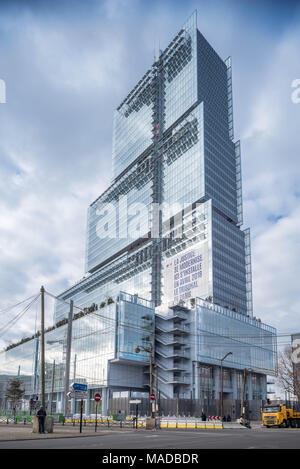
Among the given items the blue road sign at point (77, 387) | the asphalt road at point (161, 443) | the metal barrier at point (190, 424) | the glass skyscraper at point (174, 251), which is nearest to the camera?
the asphalt road at point (161, 443)

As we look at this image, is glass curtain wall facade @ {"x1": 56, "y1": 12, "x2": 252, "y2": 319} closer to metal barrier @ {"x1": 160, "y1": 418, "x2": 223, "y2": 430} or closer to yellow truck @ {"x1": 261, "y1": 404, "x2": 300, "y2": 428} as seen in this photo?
yellow truck @ {"x1": 261, "y1": 404, "x2": 300, "y2": 428}

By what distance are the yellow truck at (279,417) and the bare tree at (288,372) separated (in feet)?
81.6

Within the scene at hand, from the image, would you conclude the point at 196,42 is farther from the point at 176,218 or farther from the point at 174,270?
the point at 174,270

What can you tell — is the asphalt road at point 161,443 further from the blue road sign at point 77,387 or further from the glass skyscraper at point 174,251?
the glass skyscraper at point 174,251

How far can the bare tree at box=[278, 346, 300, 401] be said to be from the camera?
73.4 metres

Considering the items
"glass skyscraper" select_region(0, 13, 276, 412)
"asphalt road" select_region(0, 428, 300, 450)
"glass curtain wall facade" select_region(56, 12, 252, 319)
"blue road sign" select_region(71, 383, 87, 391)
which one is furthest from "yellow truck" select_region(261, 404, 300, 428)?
"glass curtain wall facade" select_region(56, 12, 252, 319)

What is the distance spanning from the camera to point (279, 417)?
47.0 meters

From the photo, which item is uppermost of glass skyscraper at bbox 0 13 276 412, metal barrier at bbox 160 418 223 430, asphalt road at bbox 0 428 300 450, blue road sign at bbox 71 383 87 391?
glass skyscraper at bbox 0 13 276 412

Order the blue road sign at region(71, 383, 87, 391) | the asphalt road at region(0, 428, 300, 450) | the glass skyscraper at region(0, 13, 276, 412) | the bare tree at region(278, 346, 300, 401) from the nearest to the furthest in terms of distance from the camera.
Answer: the asphalt road at region(0, 428, 300, 450) < the blue road sign at region(71, 383, 87, 391) < the bare tree at region(278, 346, 300, 401) < the glass skyscraper at region(0, 13, 276, 412)

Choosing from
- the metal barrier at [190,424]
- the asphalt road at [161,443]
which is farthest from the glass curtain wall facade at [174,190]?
the asphalt road at [161,443]

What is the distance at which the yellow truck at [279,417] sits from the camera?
47.1 metres

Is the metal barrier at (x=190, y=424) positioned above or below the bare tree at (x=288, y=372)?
below

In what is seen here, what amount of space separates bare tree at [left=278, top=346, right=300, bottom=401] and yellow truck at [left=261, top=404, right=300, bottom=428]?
→ 24.9 meters

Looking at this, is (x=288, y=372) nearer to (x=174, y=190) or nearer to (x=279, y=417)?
(x=279, y=417)
